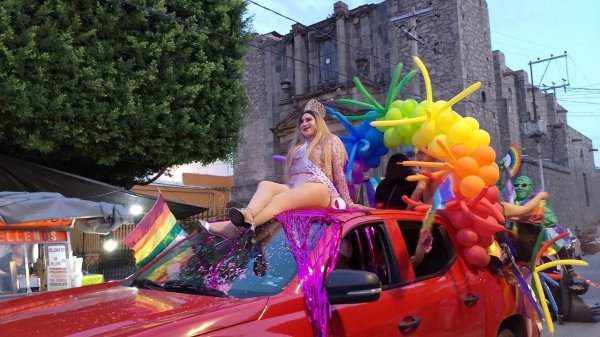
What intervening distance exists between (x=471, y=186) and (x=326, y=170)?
122cm

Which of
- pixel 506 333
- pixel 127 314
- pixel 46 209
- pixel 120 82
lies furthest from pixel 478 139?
pixel 120 82

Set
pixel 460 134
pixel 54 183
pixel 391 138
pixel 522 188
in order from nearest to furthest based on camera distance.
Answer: pixel 460 134
pixel 391 138
pixel 522 188
pixel 54 183

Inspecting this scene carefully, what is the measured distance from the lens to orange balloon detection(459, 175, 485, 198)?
13.3 feet

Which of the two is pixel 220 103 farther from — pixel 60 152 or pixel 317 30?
pixel 317 30

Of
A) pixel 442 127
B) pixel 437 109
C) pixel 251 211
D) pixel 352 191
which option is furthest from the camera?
pixel 352 191

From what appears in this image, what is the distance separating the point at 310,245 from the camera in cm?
304

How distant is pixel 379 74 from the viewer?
22.2 meters

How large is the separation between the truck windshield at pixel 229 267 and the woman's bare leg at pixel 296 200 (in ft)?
0.28

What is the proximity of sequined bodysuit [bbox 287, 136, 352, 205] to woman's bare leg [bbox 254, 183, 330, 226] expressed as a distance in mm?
417

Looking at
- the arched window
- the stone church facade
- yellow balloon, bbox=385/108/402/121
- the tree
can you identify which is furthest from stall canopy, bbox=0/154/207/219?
the arched window

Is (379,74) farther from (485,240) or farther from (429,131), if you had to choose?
(485,240)

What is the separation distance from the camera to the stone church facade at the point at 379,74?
21.5m

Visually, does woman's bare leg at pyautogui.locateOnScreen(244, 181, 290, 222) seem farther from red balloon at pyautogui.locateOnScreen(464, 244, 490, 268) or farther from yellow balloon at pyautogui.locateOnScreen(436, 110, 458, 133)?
yellow balloon at pyautogui.locateOnScreen(436, 110, 458, 133)

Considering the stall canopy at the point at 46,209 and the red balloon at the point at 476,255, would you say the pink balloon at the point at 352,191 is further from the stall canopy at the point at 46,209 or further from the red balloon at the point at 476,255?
the stall canopy at the point at 46,209
